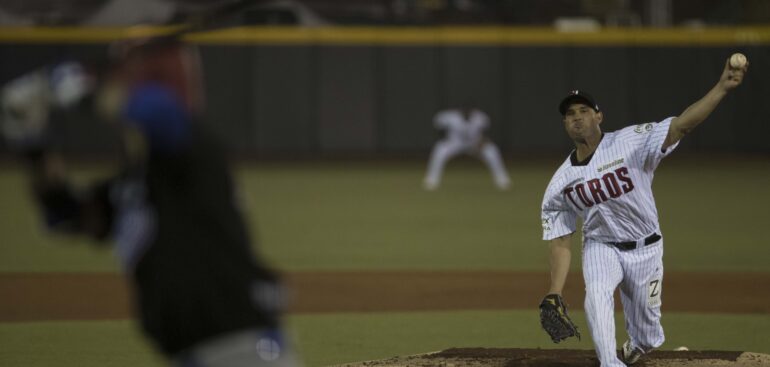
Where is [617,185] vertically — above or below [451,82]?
above

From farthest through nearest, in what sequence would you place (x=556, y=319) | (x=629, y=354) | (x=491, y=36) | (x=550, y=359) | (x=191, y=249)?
1. (x=491, y=36)
2. (x=550, y=359)
3. (x=629, y=354)
4. (x=556, y=319)
5. (x=191, y=249)

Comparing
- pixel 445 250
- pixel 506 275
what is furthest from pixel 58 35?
pixel 506 275

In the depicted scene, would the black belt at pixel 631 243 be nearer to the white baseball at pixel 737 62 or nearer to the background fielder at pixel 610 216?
the background fielder at pixel 610 216

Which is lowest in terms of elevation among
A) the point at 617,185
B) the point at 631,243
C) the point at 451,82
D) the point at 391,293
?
the point at 451,82

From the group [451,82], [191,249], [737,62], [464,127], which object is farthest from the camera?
[451,82]

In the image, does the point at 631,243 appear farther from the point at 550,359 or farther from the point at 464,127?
the point at 464,127

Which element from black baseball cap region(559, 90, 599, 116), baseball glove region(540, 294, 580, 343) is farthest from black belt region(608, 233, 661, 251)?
black baseball cap region(559, 90, 599, 116)

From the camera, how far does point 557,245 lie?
249 inches

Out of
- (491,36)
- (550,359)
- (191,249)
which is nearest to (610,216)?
(550,359)

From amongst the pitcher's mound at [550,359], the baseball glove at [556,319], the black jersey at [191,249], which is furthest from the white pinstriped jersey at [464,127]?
the black jersey at [191,249]

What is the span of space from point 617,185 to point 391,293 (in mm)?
4804

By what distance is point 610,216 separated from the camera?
617cm

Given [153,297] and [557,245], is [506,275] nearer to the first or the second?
[557,245]

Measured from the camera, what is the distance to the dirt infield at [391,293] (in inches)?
386
